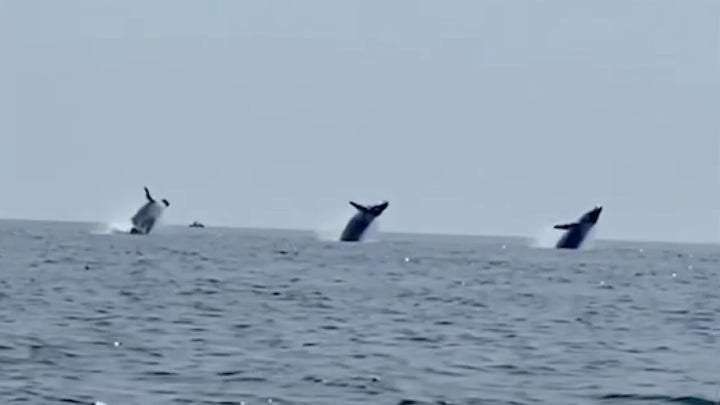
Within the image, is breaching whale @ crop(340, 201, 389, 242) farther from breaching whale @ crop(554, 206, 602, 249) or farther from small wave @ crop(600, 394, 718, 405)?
small wave @ crop(600, 394, 718, 405)

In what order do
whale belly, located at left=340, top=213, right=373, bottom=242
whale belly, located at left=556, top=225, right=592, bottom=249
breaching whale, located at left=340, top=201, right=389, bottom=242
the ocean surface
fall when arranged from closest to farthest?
the ocean surface < breaching whale, located at left=340, top=201, right=389, bottom=242 < whale belly, located at left=340, top=213, right=373, bottom=242 < whale belly, located at left=556, top=225, right=592, bottom=249

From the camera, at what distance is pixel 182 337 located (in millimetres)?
31953

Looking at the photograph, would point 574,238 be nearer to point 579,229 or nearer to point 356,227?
point 579,229

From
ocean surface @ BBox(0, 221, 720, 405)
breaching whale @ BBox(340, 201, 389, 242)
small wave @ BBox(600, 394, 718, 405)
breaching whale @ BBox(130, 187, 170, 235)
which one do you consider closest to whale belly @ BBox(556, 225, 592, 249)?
breaching whale @ BBox(340, 201, 389, 242)

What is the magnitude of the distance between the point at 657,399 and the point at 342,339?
8.74 meters

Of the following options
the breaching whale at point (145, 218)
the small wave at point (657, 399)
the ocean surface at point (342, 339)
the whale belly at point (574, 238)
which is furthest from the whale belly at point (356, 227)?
the small wave at point (657, 399)

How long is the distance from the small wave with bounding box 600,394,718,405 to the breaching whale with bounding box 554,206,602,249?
73810 mm

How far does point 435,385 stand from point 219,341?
264 inches

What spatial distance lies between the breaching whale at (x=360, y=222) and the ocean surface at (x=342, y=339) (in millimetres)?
39155

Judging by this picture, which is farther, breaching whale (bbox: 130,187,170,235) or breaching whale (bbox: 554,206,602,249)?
breaching whale (bbox: 130,187,170,235)

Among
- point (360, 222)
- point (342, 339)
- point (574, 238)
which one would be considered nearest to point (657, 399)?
point (342, 339)

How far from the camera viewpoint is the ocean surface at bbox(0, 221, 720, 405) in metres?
25.0

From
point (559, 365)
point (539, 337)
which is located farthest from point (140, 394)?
point (539, 337)

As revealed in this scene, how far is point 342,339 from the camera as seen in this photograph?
3266cm
